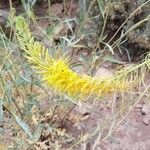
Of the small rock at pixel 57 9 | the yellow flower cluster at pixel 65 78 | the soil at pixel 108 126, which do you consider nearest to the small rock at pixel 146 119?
the soil at pixel 108 126

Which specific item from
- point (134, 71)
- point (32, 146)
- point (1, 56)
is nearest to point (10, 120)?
point (32, 146)

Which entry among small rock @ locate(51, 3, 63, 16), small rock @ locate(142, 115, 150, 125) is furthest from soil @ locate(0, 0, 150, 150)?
small rock @ locate(51, 3, 63, 16)

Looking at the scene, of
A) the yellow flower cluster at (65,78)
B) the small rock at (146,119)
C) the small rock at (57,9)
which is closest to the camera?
the yellow flower cluster at (65,78)

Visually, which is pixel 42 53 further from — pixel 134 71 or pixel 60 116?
pixel 60 116

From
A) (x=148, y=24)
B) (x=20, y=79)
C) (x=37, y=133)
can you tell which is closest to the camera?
(x=37, y=133)

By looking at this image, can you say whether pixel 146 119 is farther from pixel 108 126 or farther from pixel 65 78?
pixel 65 78

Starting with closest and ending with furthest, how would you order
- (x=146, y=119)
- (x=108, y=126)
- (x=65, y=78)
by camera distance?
(x=65, y=78), (x=108, y=126), (x=146, y=119)

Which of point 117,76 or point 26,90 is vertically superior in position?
point 117,76

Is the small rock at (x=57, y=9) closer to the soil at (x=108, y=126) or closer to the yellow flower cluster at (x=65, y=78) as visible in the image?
the soil at (x=108, y=126)

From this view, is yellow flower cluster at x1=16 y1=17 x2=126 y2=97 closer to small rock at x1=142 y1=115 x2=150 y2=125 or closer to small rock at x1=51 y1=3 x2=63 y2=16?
small rock at x1=142 y1=115 x2=150 y2=125

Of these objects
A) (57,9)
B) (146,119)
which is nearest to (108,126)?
(146,119)

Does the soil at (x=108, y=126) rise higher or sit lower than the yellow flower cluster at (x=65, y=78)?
lower
